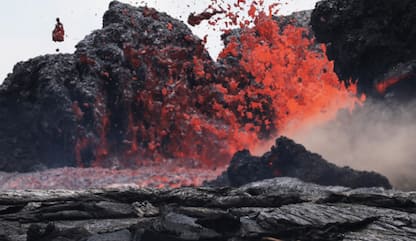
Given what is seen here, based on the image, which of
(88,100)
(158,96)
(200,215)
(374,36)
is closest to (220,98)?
(158,96)

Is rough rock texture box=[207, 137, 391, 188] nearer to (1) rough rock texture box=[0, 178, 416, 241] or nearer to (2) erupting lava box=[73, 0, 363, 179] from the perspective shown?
(1) rough rock texture box=[0, 178, 416, 241]

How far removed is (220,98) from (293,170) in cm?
1941

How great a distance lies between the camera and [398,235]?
5.88m

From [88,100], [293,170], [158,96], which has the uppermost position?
[158,96]

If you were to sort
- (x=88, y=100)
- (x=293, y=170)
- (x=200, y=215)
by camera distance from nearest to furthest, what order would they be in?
(x=200, y=215)
(x=293, y=170)
(x=88, y=100)

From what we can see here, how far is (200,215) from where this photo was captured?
21.6ft

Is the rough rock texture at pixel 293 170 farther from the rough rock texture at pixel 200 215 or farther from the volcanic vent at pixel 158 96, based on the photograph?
the volcanic vent at pixel 158 96

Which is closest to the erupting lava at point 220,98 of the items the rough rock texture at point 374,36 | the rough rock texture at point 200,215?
the rough rock texture at point 374,36

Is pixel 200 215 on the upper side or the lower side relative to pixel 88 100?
lower

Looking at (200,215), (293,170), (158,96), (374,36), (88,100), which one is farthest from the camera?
(158,96)

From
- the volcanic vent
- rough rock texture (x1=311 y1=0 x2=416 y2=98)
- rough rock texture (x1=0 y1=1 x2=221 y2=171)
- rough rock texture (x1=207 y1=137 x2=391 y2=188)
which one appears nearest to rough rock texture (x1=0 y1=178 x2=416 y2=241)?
rough rock texture (x1=207 y1=137 x2=391 y2=188)

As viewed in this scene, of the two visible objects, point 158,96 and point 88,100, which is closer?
point 88,100

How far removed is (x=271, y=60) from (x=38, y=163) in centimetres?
2443

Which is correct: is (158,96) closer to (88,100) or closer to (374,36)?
(88,100)
